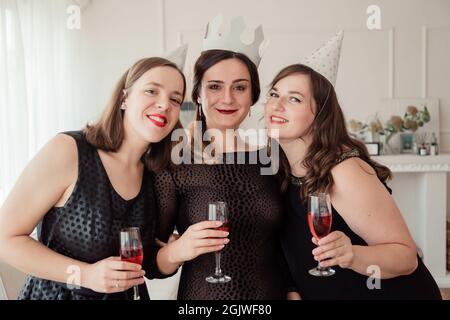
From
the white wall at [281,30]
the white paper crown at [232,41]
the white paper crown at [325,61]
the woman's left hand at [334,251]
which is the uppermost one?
the white wall at [281,30]

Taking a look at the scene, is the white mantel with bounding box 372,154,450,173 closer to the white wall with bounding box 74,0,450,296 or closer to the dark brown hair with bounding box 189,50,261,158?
the white wall with bounding box 74,0,450,296

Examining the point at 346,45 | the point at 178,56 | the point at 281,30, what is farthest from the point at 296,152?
the point at 346,45

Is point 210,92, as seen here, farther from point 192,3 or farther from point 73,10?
point 192,3

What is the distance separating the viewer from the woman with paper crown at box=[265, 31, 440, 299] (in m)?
1.59

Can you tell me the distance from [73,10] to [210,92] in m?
2.98

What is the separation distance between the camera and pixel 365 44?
5129 mm

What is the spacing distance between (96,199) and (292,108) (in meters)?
0.76

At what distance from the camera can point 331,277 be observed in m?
1.73

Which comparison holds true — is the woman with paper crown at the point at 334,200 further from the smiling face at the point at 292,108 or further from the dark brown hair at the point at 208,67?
the dark brown hair at the point at 208,67

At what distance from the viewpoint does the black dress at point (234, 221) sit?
172 centimetres

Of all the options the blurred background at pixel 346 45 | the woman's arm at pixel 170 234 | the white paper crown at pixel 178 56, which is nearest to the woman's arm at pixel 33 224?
the woman's arm at pixel 170 234

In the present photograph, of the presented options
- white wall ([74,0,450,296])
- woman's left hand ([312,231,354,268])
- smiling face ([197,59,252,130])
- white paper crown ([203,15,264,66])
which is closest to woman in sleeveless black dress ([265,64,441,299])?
woman's left hand ([312,231,354,268])
